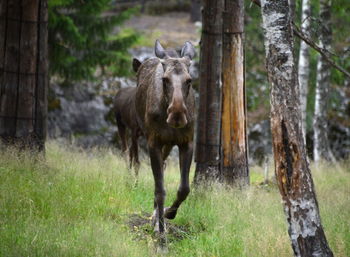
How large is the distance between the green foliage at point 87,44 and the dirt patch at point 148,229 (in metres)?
9.99

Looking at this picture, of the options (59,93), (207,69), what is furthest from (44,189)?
(59,93)

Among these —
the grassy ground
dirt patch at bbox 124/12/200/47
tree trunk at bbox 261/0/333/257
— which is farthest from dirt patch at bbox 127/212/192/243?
dirt patch at bbox 124/12/200/47

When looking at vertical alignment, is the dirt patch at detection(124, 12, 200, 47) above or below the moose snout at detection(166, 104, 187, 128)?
above

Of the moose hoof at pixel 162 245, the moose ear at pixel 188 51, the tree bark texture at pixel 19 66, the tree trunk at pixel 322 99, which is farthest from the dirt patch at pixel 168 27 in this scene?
the moose hoof at pixel 162 245

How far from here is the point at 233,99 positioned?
11031mm

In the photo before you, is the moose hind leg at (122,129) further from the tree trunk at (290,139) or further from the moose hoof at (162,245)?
the tree trunk at (290,139)

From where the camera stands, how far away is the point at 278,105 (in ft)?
20.4

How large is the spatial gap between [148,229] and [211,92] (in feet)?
11.3

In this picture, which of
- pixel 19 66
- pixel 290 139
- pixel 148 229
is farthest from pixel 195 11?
pixel 290 139

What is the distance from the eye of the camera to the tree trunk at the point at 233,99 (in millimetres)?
10883

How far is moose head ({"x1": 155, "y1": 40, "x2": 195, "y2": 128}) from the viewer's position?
734 centimetres

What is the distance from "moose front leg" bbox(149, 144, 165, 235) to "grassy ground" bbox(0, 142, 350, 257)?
229 millimetres

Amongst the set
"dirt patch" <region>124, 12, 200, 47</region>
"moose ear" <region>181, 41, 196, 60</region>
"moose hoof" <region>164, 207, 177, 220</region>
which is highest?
"dirt patch" <region>124, 12, 200, 47</region>

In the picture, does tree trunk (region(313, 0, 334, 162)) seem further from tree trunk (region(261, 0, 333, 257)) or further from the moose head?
tree trunk (region(261, 0, 333, 257))
